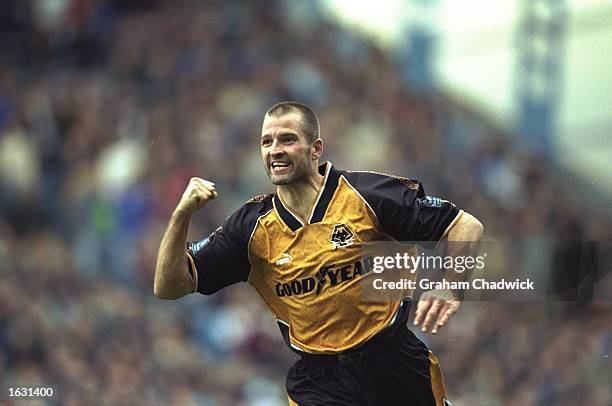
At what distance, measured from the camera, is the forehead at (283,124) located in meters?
6.28

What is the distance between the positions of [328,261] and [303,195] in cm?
41

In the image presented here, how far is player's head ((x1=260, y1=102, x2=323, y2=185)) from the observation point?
20.5 ft

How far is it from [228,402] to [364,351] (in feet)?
19.7

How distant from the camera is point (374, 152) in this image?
1411 cm

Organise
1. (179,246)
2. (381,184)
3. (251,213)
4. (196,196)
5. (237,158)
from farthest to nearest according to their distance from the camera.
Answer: (237,158), (251,213), (381,184), (179,246), (196,196)

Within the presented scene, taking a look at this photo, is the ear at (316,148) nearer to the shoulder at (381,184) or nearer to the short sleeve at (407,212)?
the shoulder at (381,184)

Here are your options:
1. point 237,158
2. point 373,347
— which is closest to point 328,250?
point 373,347

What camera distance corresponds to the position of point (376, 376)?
20.6ft

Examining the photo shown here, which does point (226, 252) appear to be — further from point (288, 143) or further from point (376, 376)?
point (376, 376)

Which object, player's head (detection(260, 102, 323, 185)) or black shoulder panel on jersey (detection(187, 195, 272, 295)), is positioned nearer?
player's head (detection(260, 102, 323, 185))

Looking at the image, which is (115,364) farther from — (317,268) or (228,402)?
(317,268)

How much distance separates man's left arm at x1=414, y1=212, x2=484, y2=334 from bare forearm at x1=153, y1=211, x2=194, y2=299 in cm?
125

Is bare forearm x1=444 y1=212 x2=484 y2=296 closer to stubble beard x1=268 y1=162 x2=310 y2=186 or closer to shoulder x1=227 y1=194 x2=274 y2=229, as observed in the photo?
stubble beard x1=268 y1=162 x2=310 y2=186

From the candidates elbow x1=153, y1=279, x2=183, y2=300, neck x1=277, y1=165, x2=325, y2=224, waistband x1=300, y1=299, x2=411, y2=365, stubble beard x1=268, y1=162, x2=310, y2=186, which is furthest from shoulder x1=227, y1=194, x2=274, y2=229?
waistband x1=300, y1=299, x2=411, y2=365
